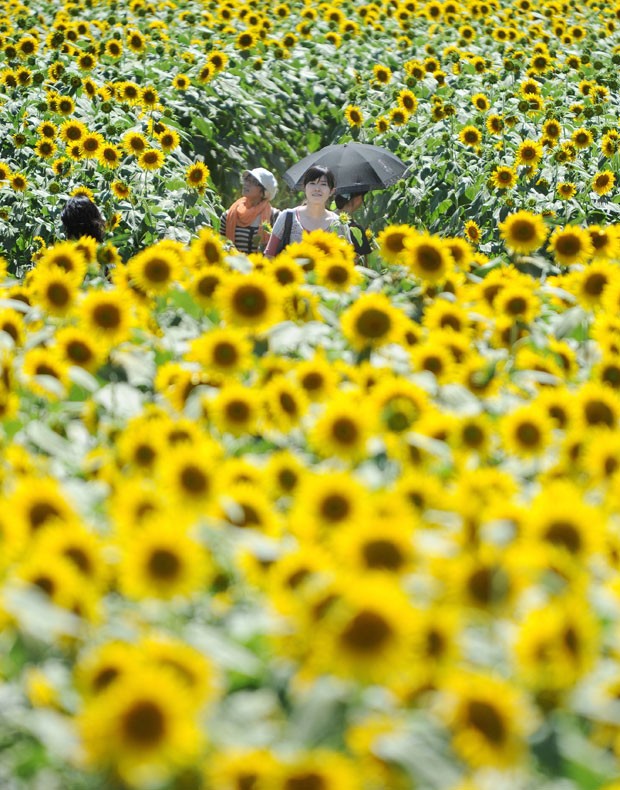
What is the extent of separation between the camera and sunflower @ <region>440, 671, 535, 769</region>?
56.2 inches

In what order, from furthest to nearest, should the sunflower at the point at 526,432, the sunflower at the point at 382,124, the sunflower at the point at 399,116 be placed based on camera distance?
the sunflower at the point at 382,124, the sunflower at the point at 399,116, the sunflower at the point at 526,432

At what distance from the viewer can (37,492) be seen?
1.79 meters

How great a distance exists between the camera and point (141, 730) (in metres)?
1.40

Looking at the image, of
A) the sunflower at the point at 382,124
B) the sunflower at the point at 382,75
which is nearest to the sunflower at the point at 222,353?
the sunflower at the point at 382,124

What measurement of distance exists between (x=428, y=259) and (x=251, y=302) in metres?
0.63

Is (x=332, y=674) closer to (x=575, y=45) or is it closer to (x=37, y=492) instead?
(x=37, y=492)

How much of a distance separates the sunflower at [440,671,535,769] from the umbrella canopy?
631 cm

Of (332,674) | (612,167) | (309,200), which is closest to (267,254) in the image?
(309,200)

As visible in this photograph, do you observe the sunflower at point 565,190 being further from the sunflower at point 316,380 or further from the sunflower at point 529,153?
the sunflower at point 316,380

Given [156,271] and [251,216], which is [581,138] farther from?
[156,271]

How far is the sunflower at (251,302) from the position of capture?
2543 mm

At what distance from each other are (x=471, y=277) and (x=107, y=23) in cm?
846

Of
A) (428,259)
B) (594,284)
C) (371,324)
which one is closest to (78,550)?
(371,324)

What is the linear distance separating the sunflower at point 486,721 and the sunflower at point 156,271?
5.15 ft
